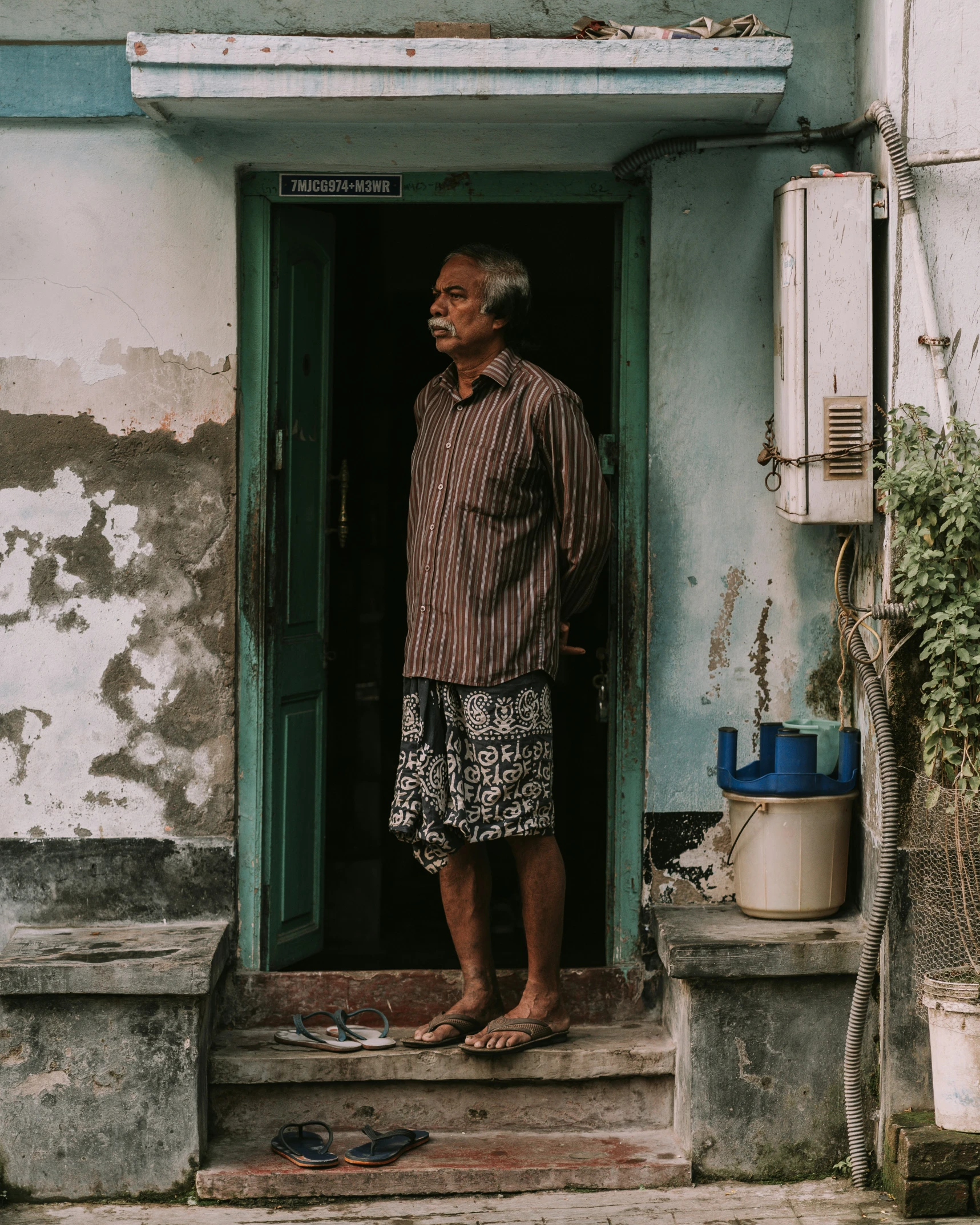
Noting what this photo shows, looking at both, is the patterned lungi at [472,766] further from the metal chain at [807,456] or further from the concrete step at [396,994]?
the metal chain at [807,456]

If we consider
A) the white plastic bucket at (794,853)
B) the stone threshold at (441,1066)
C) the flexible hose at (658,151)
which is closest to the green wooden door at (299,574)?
the stone threshold at (441,1066)

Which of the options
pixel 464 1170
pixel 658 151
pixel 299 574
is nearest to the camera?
pixel 464 1170

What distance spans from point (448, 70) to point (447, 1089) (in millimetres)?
3116

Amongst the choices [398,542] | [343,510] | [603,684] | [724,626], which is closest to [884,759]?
[724,626]

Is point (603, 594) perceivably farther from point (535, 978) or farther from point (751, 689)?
point (535, 978)

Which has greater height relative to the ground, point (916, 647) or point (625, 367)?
point (625, 367)

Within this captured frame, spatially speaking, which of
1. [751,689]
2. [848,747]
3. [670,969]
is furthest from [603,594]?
[670,969]

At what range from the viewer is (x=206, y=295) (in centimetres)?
438

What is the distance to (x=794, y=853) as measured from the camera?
13.3 ft

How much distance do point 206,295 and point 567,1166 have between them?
300 cm

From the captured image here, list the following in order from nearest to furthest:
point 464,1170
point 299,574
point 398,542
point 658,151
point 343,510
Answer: point 464,1170, point 658,151, point 299,574, point 343,510, point 398,542

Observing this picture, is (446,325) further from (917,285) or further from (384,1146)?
(384,1146)

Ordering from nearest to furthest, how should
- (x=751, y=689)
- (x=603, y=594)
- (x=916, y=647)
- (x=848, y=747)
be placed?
(x=916, y=647), (x=848, y=747), (x=751, y=689), (x=603, y=594)

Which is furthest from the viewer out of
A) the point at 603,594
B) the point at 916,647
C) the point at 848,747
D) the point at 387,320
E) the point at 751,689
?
the point at 387,320
